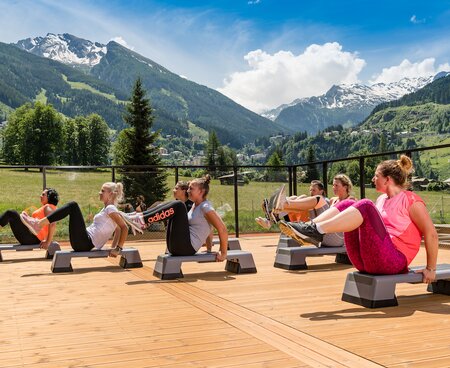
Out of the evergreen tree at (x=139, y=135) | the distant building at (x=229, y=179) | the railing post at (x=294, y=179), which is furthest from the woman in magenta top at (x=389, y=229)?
the evergreen tree at (x=139, y=135)

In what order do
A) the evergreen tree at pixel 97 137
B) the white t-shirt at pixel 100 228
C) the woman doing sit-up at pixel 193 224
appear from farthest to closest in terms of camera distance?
the evergreen tree at pixel 97 137
the white t-shirt at pixel 100 228
the woman doing sit-up at pixel 193 224

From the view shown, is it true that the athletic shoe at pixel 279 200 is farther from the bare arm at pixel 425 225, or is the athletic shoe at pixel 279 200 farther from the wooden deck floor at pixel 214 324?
the bare arm at pixel 425 225

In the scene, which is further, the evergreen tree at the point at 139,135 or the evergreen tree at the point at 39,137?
the evergreen tree at the point at 39,137

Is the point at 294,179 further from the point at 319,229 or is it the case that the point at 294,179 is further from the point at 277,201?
the point at 319,229

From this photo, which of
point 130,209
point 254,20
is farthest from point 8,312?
point 254,20

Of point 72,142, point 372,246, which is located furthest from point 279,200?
point 72,142

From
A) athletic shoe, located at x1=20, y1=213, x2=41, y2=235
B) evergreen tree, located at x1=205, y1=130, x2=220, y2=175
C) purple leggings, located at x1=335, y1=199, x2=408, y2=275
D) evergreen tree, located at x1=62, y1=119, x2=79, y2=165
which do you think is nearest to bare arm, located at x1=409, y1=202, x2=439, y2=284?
purple leggings, located at x1=335, y1=199, x2=408, y2=275

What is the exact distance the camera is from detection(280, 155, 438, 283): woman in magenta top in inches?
146

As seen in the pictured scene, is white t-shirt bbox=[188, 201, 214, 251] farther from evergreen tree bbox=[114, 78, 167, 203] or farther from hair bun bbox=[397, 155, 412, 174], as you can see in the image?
evergreen tree bbox=[114, 78, 167, 203]

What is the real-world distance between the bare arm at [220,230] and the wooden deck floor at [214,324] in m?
0.26

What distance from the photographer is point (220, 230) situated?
213 inches

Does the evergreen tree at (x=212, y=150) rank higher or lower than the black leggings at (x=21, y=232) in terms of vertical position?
higher

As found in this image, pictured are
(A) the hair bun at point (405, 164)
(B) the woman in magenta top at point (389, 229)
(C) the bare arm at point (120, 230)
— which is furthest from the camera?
(C) the bare arm at point (120, 230)

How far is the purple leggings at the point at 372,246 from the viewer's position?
12.1 feet
